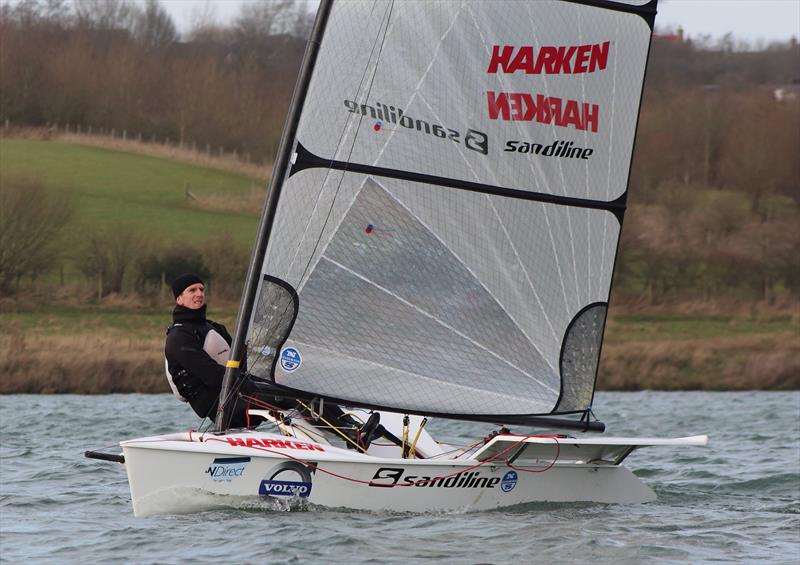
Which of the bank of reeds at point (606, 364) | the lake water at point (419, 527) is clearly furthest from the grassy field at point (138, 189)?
the lake water at point (419, 527)

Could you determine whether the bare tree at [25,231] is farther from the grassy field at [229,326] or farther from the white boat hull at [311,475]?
the white boat hull at [311,475]

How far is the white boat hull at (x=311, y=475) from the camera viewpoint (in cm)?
915

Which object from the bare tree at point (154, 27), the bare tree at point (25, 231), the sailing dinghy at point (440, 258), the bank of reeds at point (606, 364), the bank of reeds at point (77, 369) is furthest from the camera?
the bare tree at point (154, 27)

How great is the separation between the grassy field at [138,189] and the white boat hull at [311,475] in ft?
96.4

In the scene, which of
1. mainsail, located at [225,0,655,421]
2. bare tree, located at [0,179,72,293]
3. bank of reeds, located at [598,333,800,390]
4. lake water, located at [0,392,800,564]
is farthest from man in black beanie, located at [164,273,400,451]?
bare tree, located at [0,179,72,293]

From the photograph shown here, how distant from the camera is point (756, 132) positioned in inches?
1966

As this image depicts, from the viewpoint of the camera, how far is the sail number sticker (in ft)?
32.3

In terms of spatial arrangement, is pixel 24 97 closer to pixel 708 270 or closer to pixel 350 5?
pixel 708 270

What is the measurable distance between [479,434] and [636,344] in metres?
13.2

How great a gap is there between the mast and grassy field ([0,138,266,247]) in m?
28.9

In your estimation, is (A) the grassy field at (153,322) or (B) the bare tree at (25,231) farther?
(B) the bare tree at (25,231)

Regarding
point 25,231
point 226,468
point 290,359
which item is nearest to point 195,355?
point 290,359

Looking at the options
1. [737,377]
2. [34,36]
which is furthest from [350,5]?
[34,36]

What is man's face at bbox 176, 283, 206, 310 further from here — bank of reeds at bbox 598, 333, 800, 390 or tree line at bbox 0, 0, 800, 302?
tree line at bbox 0, 0, 800, 302
